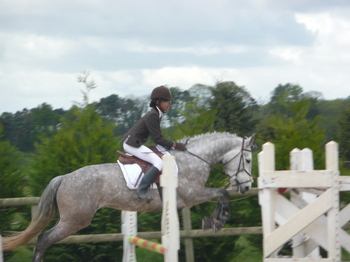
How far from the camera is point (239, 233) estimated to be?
671 centimetres

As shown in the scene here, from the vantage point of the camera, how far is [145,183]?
20.0 ft

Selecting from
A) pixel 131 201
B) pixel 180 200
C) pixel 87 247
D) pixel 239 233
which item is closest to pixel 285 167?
pixel 239 233

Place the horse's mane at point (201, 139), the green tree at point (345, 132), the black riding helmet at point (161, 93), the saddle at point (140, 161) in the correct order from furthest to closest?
the green tree at point (345, 132)
the horse's mane at point (201, 139)
the black riding helmet at point (161, 93)
the saddle at point (140, 161)

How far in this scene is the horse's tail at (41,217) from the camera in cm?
623

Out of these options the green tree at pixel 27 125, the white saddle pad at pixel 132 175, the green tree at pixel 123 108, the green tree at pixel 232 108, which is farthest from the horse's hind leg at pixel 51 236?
the green tree at pixel 27 125

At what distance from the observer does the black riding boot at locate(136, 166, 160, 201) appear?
20.0 ft

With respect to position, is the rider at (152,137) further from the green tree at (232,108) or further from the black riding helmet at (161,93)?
the green tree at (232,108)

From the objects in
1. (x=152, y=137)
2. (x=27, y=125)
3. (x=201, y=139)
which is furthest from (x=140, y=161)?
(x=27, y=125)

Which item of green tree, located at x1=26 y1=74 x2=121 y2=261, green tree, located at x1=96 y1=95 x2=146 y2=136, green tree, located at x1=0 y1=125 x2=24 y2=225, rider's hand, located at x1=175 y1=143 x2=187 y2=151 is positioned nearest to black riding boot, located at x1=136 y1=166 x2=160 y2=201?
rider's hand, located at x1=175 y1=143 x2=187 y2=151

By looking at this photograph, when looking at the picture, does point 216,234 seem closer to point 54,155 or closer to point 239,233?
point 239,233

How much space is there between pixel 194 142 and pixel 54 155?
1.75 metres

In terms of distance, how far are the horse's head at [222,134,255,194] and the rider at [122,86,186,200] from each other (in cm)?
57

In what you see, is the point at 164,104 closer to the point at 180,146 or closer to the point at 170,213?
the point at 180,146

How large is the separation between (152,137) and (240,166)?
3.53 ft
